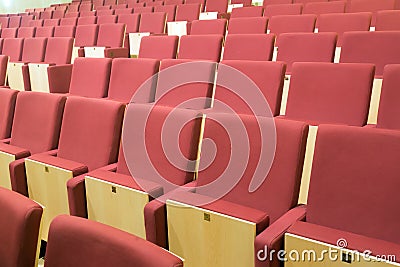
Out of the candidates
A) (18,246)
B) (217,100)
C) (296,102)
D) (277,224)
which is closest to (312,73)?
(296,102)

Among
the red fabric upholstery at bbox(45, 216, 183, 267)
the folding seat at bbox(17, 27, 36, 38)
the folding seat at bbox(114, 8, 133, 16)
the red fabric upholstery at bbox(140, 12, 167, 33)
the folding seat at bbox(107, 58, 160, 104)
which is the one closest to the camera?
the red fabric upholstery at bbox(45, 216, 183, 267)

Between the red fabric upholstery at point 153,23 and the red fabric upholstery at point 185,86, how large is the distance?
624 millimetres

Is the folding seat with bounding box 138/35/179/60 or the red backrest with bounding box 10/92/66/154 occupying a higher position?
the folding seat with bounding box 138/35/179/60

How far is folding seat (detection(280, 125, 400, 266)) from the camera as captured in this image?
0.32 meters

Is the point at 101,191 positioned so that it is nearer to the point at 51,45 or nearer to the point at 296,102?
the point at 296,102

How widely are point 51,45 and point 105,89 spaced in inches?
17.7

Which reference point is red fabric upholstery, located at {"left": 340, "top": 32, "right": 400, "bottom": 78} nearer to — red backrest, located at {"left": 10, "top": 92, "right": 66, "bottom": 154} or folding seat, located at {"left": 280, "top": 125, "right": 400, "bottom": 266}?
folding seat, located at {"left": 280, "top": 125, "right": 400, "bottom": 266}

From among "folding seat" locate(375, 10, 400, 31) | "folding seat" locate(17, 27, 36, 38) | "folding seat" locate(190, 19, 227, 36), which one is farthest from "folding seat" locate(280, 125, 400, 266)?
"folding seat" locate(17, 27, 36, 38)

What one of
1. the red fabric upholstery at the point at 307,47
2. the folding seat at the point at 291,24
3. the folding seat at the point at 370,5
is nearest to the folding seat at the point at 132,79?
the red fabric upholstery at the point at 307,47

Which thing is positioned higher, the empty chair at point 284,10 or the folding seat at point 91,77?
the empty chair at point 284,10

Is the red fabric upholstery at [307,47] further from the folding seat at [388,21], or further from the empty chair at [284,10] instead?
the empty chair at [284,10]

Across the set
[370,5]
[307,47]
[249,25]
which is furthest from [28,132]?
[370,5]

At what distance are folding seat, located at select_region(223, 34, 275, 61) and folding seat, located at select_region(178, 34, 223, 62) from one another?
19 mm

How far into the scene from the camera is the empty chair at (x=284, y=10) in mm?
1094
